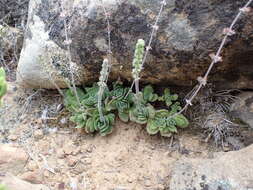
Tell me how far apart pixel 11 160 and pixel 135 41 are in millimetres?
1449

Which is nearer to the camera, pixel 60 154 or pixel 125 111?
pixel 60 154

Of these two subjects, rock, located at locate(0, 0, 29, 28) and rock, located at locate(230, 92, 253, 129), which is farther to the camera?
rock, located at locate(0, 0, 29, 28)

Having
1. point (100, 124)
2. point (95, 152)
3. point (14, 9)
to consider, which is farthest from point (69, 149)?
point (14, 9)

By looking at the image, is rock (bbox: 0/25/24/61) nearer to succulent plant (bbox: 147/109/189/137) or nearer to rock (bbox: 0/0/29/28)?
rock (bbox: 0/0/29/28)

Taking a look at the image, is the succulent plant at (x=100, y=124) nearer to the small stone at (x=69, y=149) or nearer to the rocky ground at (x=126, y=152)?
the rocky ground at (x=126, y=152)

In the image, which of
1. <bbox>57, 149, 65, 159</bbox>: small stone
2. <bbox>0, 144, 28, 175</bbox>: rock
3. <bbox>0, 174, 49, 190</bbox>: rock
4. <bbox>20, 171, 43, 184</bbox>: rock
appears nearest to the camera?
<bbox>0, 174, 49, 190</bbox>: rock

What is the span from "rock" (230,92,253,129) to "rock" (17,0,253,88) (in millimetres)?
112

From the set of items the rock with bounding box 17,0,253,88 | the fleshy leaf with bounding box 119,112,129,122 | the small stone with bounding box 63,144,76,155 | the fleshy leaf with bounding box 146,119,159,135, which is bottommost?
the small stone with bounding box 63,144,76,155

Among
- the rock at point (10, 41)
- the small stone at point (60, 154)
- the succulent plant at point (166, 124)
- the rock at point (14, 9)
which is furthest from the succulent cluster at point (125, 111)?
the rock at point (14, 9)

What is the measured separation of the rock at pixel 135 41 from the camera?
9.77 feet

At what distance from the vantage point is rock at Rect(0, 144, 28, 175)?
2.55 meters

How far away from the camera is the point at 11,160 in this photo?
260 cm

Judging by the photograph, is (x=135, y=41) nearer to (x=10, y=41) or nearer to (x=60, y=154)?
(x=60, y=154)

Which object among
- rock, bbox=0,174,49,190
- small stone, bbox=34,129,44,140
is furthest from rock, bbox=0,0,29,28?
rock, bbox=0,174,49,190
